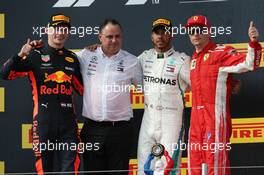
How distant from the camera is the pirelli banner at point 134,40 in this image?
4.25 meters

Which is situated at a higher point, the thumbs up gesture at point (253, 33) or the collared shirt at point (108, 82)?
the thumbs up gesture at point (253, 33)

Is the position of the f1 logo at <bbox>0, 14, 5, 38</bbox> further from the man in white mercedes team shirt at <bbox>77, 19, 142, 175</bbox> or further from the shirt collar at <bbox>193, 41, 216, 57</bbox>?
the shirt collar at <bbox>193, 41, 216, 57</bbox>

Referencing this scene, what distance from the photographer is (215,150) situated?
412 centimetres

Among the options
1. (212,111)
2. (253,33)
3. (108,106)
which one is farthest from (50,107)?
(253,33)

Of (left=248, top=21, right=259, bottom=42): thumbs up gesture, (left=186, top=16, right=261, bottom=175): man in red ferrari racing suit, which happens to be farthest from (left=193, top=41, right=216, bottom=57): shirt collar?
(left=248, top=21, right=259, bottom=42): thumbs up gesture

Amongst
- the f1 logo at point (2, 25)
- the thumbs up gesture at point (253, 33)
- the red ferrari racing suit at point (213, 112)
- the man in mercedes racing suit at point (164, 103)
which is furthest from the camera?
the f1 logo at point (2, 25)

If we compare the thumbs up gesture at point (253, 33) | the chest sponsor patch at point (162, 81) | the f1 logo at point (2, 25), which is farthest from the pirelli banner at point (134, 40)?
the thumbs up gesture at point (253, 33)

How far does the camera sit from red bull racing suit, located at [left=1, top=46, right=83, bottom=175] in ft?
13.6

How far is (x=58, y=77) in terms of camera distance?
13.7 feet

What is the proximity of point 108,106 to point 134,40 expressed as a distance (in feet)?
1.26

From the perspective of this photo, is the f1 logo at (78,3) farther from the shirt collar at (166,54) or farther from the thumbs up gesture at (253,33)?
the thumbs up gesture at (253,33)

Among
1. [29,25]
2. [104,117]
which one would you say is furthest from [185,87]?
[29,25]

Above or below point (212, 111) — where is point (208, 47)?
above

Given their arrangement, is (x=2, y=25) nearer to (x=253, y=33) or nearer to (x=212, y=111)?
(x=212, y=111)
